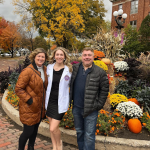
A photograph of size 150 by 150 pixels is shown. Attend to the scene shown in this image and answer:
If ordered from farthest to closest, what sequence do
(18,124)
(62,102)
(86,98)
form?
(18,124) < (62,102) < (86,98)

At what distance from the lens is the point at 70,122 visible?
3445mm

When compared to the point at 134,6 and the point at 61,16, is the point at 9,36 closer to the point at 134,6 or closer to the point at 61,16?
the point at 61,16

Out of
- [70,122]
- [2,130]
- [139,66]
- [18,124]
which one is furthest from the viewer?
[139,66]

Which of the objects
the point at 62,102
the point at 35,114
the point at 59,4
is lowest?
the point at 35,114

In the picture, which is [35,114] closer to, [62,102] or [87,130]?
[62,102]

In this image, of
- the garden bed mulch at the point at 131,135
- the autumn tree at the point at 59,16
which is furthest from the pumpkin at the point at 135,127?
the autumn tree at the point at 59,16

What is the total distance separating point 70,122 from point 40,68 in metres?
1.52

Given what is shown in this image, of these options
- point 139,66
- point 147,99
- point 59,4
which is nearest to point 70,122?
point 147,99

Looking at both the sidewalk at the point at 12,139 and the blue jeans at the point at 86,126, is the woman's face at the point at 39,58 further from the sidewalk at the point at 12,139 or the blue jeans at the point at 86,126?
the sidewalk at the point at 12,139

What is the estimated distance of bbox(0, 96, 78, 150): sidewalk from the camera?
10.3 ft

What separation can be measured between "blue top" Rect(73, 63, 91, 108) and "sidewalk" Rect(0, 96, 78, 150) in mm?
1341

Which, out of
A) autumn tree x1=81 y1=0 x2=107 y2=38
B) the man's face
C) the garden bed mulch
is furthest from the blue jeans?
autumn tree x1=81 y1=0 x2=107 y2=38

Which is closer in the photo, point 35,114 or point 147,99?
point 35,114

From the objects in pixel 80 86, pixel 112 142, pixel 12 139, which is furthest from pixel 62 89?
pixel 12 139
